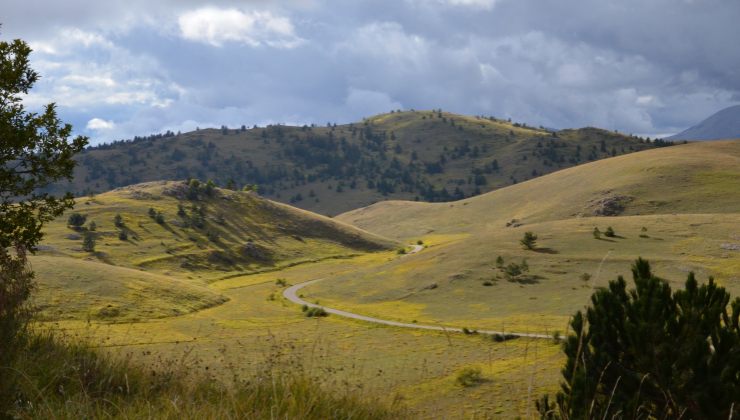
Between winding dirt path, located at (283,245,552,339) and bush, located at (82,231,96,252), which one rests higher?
bush, located at (82,231,96,252)

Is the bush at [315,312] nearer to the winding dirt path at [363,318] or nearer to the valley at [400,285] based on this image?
the winding dirt path at [363,318]

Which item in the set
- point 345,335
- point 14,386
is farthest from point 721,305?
point 345,335

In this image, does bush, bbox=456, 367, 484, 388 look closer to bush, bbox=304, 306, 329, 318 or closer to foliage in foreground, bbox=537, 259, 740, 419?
foliage in foreground, bbox=537, 259, 740, 419

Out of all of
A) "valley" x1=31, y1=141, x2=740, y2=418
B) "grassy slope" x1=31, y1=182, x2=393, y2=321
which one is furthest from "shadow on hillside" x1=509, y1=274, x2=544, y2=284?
"grassy slope" x1=31, y1=182, x2=393, y2=321

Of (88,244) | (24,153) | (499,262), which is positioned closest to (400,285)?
(499,262)

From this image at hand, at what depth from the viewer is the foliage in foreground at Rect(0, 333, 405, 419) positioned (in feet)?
24.5

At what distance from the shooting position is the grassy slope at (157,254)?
82.3 metres

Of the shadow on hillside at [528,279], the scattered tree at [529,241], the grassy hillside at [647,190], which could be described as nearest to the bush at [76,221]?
the scattered tree at [529,241]

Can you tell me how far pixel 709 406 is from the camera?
1328 centimetres

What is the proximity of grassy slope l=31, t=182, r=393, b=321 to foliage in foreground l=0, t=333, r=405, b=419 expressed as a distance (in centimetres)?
6133

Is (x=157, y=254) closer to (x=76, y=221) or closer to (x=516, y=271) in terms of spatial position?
(x=76, y=221)

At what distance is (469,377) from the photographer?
39344mm

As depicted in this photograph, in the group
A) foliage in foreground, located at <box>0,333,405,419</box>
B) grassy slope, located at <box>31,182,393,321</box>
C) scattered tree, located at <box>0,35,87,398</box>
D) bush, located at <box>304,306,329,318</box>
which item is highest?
scattered tree, located at <box>0,35,87,398</box>

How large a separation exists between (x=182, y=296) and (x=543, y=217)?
114 meters
